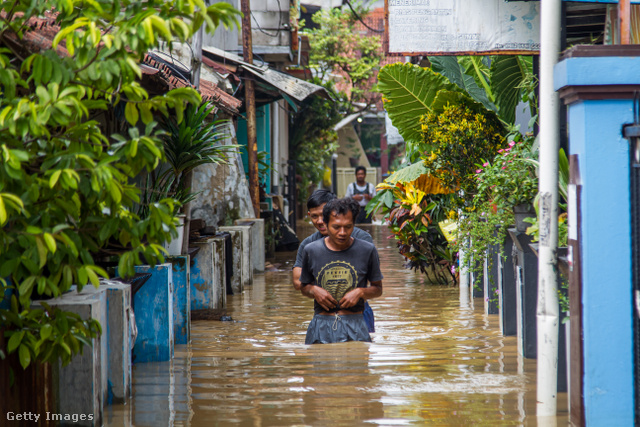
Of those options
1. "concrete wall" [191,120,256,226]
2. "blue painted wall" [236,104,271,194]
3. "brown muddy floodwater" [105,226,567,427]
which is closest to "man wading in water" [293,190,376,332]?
"brown muddy floodwater" [105,226,567,427]

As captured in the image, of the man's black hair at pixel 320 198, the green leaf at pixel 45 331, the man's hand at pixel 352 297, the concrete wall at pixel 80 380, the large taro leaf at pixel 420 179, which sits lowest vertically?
the concrete wall at pixel 80 380

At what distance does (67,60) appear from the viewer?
363 centimetres

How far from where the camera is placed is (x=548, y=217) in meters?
4.50

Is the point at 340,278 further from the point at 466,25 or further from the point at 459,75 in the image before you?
the point at 459,75

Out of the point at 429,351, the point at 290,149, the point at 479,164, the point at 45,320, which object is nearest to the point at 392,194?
the point at 479,164

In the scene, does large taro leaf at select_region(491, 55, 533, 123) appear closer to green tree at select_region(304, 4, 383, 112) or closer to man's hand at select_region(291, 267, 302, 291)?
man's hand at select_region(291, 267, 302, 291)

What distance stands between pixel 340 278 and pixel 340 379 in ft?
2.90

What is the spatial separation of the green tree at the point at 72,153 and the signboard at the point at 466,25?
4.43m

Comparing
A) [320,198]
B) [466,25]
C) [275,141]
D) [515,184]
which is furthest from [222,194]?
[275,141]

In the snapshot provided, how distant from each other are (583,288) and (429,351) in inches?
105

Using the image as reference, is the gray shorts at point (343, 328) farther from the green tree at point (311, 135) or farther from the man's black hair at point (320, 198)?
the green tree at point (311, 135)

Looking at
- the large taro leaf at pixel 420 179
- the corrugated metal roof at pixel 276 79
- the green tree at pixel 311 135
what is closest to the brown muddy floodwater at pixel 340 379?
the large taro leaf at pixel 420 179

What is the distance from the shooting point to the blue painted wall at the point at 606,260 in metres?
4.01

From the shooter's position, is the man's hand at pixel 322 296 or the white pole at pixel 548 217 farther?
the man's hand at pixel 322 296
